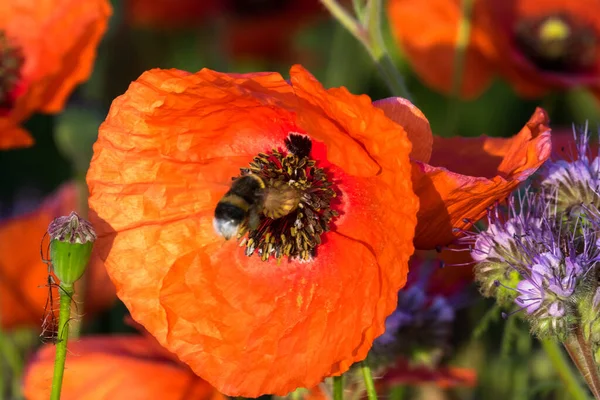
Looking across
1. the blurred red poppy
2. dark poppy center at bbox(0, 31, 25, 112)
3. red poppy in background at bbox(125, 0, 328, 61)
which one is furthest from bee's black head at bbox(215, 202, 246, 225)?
red poppy in background at bbox(125, 0, 328, 61)

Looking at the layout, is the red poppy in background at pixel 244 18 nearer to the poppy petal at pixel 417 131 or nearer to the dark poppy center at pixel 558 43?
the dark poppy center at pixel 558 43

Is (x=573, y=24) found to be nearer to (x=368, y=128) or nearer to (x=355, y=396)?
(x=355, y=396)

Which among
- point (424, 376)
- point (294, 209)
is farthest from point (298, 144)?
point (424, 376)

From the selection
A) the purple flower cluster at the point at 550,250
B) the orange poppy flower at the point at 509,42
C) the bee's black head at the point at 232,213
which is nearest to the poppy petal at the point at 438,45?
the orange poppy flower at the point at 509,42

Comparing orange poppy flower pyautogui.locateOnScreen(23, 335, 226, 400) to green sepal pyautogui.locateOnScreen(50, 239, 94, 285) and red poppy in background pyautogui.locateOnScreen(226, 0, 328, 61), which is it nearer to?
green sepal pyautogui.locateOnScreen(50, 239, 94, 285)

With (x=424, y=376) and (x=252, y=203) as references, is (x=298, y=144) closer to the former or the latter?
(x=252, y=203)
